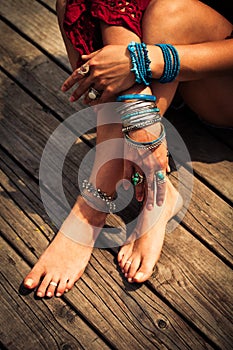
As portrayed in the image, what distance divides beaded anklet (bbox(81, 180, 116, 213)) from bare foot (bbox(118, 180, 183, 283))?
12 cm

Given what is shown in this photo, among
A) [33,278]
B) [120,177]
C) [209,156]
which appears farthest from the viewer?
[209,156]

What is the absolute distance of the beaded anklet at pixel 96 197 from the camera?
1.46 meters

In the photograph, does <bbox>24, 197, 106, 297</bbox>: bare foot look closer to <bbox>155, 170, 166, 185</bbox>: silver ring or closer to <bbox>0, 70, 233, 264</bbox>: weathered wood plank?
<bbox>0, 70, 233, 264</bbox>: weathered wood plank

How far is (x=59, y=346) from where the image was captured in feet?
4.10

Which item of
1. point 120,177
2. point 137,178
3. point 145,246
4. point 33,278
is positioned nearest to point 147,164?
point 137,178

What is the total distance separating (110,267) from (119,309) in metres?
0.15

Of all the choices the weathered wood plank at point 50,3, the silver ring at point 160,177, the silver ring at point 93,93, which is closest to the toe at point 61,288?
the silver ring at point 160,177

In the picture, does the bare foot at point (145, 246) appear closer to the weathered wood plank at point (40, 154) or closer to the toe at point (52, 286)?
the weathered wood plank at point (40, 154)

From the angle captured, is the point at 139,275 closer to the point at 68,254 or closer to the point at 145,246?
the point at 145,246

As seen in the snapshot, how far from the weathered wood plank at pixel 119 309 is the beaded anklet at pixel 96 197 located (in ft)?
0.51

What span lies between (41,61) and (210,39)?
0.89 m

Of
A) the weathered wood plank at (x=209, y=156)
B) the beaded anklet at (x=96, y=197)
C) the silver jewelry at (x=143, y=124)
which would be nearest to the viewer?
the silver jewelry at (x=143, y=124)

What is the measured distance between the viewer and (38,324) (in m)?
1.29

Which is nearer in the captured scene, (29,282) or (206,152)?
(29,282)
